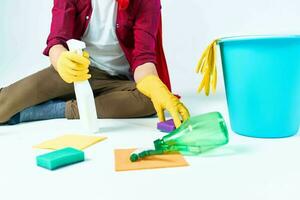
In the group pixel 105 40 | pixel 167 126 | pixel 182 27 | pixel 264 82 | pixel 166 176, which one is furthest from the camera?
pixel 182 27

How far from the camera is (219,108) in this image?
1221mm

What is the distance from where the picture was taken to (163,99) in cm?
93

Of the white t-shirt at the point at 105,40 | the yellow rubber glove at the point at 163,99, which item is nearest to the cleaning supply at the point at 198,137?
the yellow rubber glove at the point at 163,99

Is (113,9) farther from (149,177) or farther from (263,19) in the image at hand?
(263,19)

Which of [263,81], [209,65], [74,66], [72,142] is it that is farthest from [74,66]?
[263,81]

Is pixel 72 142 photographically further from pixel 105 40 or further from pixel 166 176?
pixel 105 40

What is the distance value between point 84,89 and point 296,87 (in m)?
0.45

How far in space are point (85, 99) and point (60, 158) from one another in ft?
0.74

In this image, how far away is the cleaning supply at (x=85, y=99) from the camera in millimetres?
918

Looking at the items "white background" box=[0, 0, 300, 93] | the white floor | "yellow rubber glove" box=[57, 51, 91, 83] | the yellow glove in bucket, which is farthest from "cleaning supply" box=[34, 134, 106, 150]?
"white background" box=[0, 0, 300, 93]

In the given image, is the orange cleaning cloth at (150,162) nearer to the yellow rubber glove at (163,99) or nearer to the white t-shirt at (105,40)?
the yellow rubber glove at (163,99)

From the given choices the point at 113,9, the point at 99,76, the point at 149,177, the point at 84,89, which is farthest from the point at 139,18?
the point at 149,177

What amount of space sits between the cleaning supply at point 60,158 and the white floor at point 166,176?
0.01m

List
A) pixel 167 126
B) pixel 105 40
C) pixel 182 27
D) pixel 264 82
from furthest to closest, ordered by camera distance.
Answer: pixel 182 27 < pixel 105 40 < pixel 167 126 < pixel 264 82
